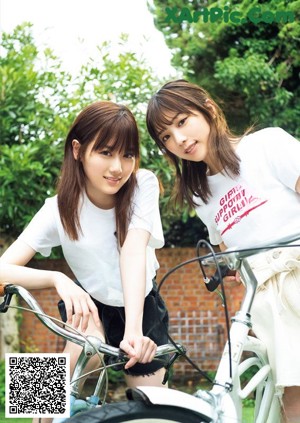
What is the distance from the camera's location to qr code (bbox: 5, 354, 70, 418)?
1685mm

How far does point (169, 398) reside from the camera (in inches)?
58.4

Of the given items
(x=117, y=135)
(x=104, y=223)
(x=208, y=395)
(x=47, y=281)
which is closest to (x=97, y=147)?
(x=117, y=135)

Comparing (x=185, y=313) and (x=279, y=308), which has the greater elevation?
(x=185, y=313)

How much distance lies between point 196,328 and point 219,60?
8.35 feet

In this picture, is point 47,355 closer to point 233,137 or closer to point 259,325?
point 259,325

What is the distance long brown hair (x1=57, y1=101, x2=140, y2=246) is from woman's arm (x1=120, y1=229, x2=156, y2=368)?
0.08m

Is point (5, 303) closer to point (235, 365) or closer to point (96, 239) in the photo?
point (96, 239)

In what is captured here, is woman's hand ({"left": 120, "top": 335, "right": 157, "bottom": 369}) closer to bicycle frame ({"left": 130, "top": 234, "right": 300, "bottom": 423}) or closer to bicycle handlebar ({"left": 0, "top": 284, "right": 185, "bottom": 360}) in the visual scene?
bicycle handlebar ({"left": 0, "top": 284, "right": 185, "bottom": 360})

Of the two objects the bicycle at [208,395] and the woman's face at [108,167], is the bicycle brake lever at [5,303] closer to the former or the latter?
→ the bicycle at [208,395]

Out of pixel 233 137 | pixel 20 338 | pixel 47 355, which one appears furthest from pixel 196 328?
pixel 47 355

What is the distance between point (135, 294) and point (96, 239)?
0.28 metres

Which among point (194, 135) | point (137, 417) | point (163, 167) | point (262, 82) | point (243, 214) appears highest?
point (262, 82)

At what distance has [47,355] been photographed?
172 cm

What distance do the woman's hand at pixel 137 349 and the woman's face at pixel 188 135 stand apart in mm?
608
